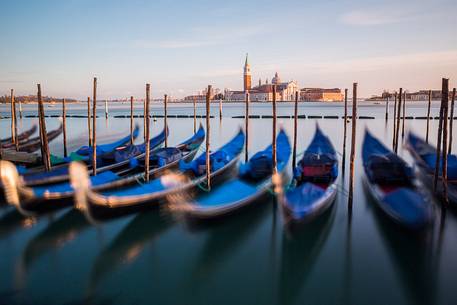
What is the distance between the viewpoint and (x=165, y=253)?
6121 millimetres

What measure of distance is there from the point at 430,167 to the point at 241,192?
560 cm

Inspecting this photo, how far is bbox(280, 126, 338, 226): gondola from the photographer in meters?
5.91

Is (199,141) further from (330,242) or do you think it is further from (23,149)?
(330,242)

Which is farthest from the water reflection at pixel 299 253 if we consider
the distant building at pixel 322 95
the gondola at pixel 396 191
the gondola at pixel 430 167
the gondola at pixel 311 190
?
the distant building at pixel 322 95

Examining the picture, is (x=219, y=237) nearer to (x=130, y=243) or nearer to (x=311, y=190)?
(x=130, y=243)

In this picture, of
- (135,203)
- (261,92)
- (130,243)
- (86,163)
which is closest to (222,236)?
(130,243)

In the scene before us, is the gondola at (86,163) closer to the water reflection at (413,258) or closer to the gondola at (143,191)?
the gondola at (143,191)

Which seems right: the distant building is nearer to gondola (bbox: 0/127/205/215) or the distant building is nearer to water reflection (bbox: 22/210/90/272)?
gondola (bbox: 0/127/205/215)

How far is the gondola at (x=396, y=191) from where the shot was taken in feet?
17.9

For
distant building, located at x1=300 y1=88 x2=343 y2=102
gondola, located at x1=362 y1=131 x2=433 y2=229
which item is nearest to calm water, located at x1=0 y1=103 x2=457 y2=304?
gondola, located at x1=362 y1=131 x2=433 y2=229

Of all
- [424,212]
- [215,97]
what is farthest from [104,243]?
[215,97]

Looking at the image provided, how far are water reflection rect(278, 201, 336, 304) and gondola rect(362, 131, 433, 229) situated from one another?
4.11 ft

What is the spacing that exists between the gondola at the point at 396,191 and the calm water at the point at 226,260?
0.61m

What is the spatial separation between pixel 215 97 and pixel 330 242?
12758cm
